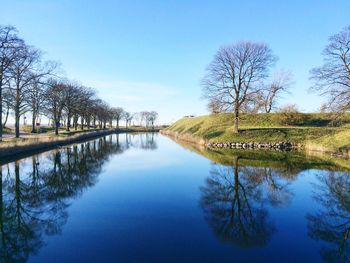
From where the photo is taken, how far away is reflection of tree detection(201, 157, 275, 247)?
28.2 feet

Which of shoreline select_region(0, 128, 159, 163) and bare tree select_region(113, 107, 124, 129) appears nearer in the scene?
shoreline select_region(0, 128, 159, 163)

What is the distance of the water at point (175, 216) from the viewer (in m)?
7.45

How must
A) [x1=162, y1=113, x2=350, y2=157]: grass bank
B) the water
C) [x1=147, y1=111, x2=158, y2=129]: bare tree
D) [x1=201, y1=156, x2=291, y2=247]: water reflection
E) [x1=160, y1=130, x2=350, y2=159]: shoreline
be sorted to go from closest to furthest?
the water
[x1=201, y1=156, x2=291, y2=247]: water reflection
[x1=162, y1=113, x2=350, y2=157]: grass bank
[x1=160, y1=130, x2=350, y2=159]: shoreline
[x1=147, y1=111, x2=158, y2=129]: bare tree

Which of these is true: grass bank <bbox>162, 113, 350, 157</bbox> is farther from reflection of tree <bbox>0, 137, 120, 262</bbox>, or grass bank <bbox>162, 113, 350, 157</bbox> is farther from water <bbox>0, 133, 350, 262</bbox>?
reflection of tree <bbox>0, 137, 120, 262</bbox>

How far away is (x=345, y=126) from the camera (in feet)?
123

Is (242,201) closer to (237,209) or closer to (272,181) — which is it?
(237,209)

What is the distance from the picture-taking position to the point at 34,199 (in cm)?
1279

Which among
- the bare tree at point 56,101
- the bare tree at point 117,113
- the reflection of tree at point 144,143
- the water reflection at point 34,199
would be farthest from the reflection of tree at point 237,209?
the bare tree at point 117,113

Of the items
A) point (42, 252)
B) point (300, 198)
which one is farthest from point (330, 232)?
point (42, 252)

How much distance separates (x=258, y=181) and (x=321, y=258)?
935 centimetres

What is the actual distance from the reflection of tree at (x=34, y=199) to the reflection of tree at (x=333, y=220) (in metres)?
7.96

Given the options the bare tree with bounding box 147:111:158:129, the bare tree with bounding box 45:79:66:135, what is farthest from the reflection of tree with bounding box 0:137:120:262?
the bare tree with bounding box 147:111:158:129

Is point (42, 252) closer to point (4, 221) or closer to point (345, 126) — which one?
point (4, 221)

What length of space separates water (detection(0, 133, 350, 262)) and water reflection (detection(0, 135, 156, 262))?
35mm
